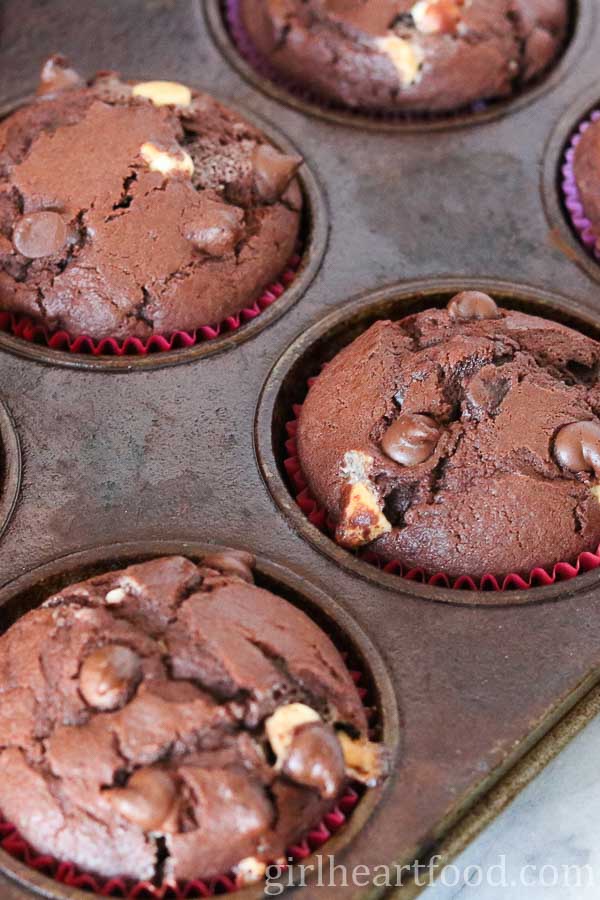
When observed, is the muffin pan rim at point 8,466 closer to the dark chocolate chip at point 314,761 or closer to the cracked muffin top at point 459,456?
the cracked muffin top at point 459,456

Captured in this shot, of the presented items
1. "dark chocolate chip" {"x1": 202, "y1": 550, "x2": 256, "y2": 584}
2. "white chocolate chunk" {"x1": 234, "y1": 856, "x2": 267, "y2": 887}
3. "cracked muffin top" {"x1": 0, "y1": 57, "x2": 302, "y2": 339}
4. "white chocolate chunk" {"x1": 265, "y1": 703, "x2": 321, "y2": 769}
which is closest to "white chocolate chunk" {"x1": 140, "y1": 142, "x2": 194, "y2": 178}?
"cracked muffin top" {"x1": 0, "y1": 57, "x2": 302, "y2": 339}

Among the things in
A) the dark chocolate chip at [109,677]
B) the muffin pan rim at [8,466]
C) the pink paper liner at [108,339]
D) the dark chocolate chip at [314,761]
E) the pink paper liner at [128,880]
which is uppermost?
the pink paper liner at [108,339]

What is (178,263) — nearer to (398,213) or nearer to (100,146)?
(100,146)

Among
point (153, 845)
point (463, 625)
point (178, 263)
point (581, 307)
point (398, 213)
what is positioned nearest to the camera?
point (153, 845)

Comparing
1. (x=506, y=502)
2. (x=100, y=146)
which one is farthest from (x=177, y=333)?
(x=506, y=502)

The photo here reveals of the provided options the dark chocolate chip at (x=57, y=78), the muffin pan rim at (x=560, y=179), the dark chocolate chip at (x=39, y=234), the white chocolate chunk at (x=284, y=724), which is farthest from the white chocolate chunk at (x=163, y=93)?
the white chocolate chunk at (x=284, y=724)

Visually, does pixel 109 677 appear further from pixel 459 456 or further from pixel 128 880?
pixel 459 456
